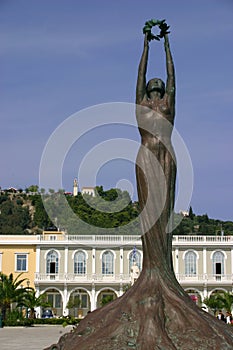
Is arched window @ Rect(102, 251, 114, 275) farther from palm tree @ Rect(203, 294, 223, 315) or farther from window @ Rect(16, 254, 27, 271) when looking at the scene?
palm tree @ Rect(203, 294, 223, 315)

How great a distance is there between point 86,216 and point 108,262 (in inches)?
487

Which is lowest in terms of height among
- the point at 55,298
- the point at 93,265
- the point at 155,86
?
the point at 55,298

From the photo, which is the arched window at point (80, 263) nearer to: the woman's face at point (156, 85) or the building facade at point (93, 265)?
the building facade at point (93, 265)

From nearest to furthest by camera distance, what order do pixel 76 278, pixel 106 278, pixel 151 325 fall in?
pixel 151 325, pixel 76 278, pixel 106 278

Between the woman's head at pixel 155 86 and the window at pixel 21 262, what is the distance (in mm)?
45157

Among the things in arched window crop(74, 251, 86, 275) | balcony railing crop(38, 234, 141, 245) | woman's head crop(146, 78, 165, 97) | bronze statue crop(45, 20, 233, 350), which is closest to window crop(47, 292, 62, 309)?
arched window crop(74, 251, 86, 275)

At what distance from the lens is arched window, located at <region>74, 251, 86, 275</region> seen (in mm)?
56188

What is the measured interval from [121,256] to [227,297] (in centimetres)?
1308

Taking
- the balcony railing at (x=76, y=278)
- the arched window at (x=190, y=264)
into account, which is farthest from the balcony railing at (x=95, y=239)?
the arched window at (x=190, y=264)

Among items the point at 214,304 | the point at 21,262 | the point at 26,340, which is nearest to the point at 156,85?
the point at 26,340

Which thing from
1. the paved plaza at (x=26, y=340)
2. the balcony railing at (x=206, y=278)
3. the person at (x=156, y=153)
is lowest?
the paved plaza at (x=26, y=340)

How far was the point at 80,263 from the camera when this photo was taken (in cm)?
5638

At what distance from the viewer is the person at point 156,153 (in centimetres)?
1202

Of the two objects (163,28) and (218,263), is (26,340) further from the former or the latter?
(218,263)
